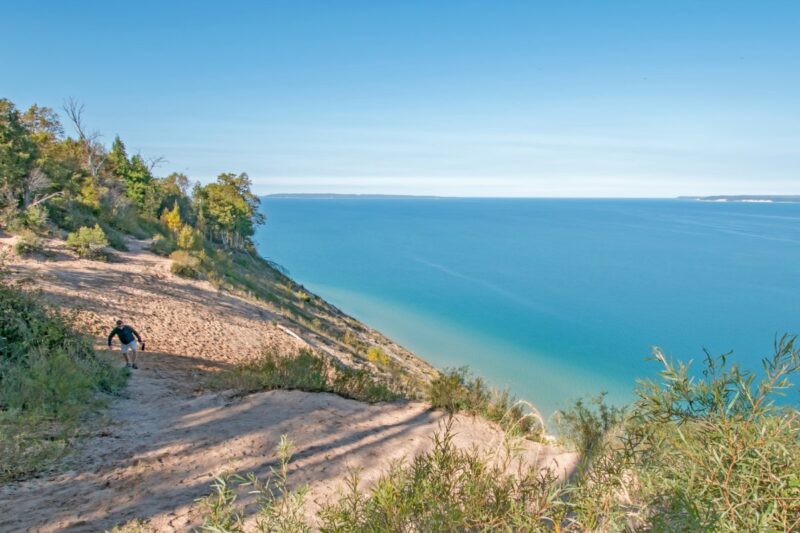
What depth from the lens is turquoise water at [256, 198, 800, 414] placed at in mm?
29625

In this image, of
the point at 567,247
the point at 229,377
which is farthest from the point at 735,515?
the point at 567,247

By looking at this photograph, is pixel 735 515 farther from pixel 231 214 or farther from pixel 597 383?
pixel 231 214

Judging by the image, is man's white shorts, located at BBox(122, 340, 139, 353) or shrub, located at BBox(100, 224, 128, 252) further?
shrub, located at BBox(100, 224, 128, 252)

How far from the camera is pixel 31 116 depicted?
32750mm

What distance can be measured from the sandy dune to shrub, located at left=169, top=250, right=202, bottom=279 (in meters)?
5.32

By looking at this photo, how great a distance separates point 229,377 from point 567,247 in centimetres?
8661

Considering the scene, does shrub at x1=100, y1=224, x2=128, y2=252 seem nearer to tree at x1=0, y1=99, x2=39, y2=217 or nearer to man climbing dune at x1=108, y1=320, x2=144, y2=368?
tree at x1=0, y1=99, x2=39, y2=217

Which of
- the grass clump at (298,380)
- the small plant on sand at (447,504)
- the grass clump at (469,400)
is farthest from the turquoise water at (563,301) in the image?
the small plant on sand at (447,504)

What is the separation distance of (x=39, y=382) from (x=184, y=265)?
44.6 ft

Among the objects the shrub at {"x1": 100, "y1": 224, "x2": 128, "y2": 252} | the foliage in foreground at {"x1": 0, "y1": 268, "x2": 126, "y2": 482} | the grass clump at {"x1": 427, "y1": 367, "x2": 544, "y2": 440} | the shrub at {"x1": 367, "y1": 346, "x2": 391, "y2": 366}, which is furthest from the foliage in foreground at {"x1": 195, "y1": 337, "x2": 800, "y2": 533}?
the shrub at {"x1": 100, "y1": 224, "x2": 128, "y2": 252}

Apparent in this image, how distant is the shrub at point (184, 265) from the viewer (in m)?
18.3

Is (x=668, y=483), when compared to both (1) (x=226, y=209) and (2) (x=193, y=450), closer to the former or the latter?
(2) (x=193, y=450)

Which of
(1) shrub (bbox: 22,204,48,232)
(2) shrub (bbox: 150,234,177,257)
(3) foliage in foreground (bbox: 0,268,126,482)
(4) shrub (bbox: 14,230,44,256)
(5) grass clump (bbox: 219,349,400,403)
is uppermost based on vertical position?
(1) shrub (bbox: 22,204,48,232)

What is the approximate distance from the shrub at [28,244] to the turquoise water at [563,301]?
16.8 m
